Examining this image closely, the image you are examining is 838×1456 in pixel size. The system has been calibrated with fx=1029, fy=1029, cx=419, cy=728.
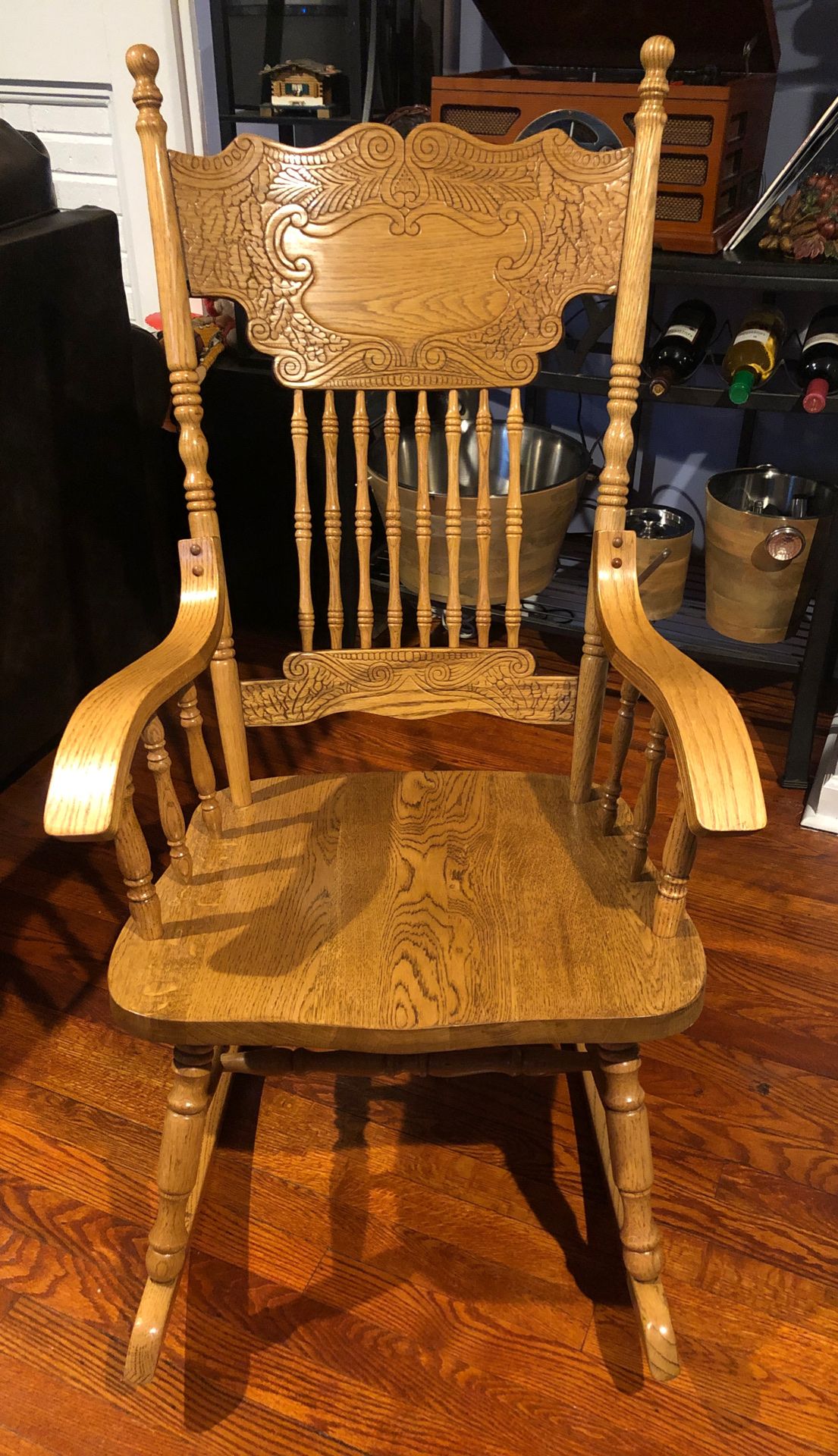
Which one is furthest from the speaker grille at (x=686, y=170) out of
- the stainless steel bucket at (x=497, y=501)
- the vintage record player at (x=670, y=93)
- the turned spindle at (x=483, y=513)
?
the turned spindle at (x=483, y=513)

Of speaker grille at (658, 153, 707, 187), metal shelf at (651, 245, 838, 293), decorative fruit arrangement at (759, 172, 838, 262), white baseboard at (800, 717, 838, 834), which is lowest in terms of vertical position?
white baseboard at (800, 717, 838, 834)

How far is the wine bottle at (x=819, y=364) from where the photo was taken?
1.57 metres

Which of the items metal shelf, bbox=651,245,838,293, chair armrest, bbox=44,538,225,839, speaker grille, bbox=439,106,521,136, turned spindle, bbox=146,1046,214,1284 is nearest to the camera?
chair armrest, bbox=44,538,225,839

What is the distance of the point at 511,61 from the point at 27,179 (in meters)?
1.02

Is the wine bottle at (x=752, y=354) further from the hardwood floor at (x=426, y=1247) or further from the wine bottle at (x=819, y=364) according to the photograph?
the hardwood floor at (x=426, y=1247)

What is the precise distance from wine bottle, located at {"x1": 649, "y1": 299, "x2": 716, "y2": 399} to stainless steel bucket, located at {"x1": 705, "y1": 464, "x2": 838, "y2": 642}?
23cm

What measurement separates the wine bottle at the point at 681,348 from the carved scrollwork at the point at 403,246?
0.75 meters

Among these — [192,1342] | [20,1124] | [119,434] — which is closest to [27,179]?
[119,434]

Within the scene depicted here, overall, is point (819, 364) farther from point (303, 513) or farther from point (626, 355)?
point (303, 513)

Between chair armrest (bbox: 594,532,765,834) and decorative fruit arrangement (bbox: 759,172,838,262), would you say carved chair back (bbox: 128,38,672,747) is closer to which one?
chair armrest (bbox: 594,532,765,834)

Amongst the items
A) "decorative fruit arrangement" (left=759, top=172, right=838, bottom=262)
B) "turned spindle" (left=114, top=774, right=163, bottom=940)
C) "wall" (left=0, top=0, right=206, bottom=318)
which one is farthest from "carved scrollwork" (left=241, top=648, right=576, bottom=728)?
"wall" (left=0, top=0, right=206, bottom=318)

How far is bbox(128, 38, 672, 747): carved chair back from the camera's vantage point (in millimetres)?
959

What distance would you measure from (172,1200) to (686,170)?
1.61 m

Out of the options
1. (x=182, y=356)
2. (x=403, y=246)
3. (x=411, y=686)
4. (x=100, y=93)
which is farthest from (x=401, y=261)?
(x=100, y=93)
